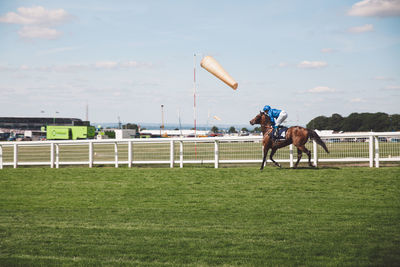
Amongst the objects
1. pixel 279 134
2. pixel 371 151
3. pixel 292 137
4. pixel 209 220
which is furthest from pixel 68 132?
pixel 209 220

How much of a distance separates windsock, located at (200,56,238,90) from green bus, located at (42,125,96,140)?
70.5 meters

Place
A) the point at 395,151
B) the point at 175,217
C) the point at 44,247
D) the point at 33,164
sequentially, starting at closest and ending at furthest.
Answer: the point at 44,247 < the point at 175,217 < the point at 395,151 < the point at 33,164

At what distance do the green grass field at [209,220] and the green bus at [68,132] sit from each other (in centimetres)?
7088

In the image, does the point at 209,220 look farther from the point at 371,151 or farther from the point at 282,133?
the point at 371,151

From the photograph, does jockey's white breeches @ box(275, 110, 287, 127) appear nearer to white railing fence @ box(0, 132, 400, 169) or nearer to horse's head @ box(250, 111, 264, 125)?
horse's head @ box(250, 111, 264, 125)

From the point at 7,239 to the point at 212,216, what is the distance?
3243 millimetres

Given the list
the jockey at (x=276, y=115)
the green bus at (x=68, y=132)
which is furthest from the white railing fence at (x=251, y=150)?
the green bus at (x=68, y=132)

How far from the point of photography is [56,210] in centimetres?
830

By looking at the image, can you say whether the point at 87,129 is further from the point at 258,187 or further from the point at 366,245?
the point at 366,245

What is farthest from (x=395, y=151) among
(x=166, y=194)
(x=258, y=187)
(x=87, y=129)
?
(x=87, y=129)

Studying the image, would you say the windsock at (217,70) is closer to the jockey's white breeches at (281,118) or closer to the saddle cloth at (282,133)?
the jockey's white breeches at (281,118)

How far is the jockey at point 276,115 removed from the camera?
1354 centimetres

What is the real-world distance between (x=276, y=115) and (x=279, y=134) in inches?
30.3

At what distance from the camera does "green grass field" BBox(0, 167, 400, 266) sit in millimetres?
5031
